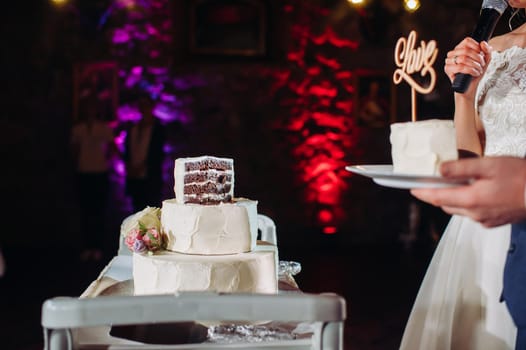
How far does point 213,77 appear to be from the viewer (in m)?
7.23

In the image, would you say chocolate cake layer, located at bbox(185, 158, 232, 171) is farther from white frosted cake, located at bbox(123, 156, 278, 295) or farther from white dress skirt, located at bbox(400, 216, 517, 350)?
white dress skirt, located at bbox(400, 216, 517, 350)

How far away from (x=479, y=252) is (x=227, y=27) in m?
5.71

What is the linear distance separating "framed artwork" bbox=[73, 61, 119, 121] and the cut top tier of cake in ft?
17.2

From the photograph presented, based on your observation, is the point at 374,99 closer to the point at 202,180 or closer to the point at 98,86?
the point at 98,86

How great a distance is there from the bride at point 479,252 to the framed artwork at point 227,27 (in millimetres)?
5367

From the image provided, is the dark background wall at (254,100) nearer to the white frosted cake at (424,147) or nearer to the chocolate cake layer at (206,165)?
the chocolate cake layer at (206,165)

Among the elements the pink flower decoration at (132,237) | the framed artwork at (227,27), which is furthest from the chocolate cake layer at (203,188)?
the framed artwork at (227,27)

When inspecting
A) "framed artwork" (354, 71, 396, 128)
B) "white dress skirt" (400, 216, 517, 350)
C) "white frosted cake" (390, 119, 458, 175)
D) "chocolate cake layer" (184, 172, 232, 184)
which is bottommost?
"white dress skirt" (400, 216, 517, 350)

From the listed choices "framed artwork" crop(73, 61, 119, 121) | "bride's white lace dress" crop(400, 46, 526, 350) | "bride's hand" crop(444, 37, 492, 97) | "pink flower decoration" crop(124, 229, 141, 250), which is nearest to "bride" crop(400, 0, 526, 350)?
"bride's white lace dress" crop(400, 46, 526, 350)

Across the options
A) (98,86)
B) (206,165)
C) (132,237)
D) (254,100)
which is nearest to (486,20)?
(206,165)

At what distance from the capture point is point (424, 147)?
1337mm

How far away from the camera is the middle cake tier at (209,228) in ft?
6.85

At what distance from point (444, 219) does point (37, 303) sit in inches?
173

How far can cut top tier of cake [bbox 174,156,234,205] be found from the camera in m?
2.13
